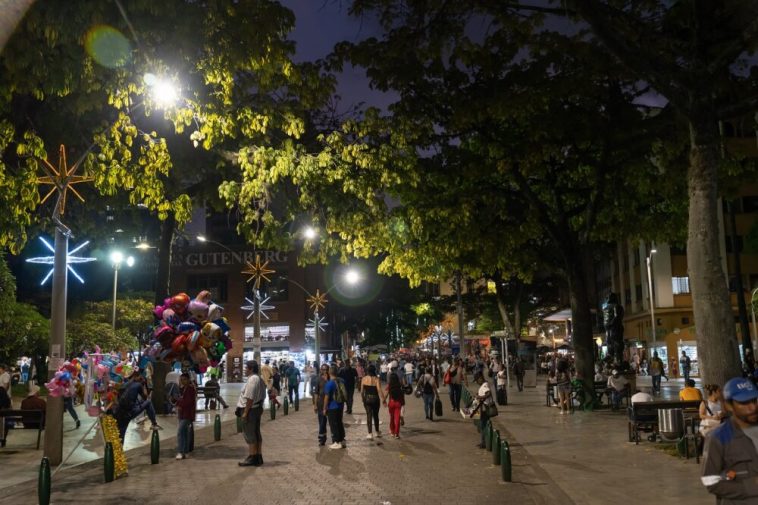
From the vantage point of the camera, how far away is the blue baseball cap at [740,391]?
5047 mm

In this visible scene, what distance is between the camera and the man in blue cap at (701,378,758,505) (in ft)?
15.7

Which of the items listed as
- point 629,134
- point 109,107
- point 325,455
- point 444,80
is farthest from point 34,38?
point 629,134

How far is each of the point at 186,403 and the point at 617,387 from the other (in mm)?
13585

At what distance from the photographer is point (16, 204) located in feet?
39.0

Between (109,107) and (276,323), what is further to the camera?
(276,323)

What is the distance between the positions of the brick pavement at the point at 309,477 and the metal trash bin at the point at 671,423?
3.21m

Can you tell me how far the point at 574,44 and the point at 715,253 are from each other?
32.6ft

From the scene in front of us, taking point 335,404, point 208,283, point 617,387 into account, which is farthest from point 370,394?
point 208,283

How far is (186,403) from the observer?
1425 centimetres

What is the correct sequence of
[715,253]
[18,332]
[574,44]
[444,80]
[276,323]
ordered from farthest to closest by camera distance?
1. [276,323]
2. [18,332]
3. [444,80]
4. [574,44]
5. [715,253]

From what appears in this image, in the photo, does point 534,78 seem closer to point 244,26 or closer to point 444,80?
point 444,80

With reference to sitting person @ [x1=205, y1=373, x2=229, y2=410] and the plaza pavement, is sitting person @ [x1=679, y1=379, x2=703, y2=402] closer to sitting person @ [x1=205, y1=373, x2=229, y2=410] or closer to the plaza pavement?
the plaza pavement

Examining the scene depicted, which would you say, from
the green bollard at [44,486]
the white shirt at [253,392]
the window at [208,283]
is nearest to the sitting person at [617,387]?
the white shirt at [253,392]

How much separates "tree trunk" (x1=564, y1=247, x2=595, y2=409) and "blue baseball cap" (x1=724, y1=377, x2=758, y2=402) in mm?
17454
